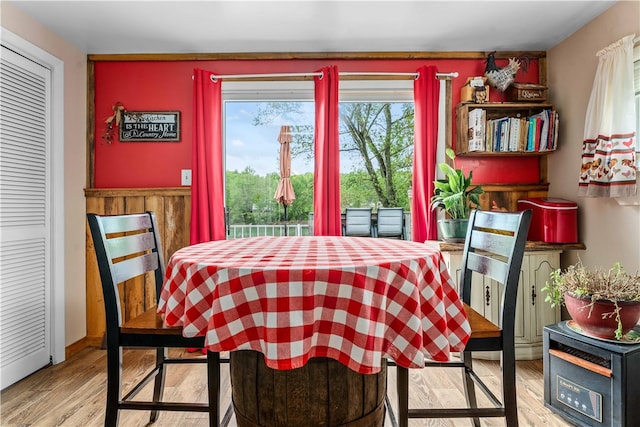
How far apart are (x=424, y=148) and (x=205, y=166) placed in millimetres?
1659

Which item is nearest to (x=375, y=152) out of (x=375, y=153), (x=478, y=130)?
(x=375, y=153)

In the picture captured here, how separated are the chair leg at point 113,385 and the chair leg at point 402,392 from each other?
101 centimetres

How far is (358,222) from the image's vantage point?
129 inches

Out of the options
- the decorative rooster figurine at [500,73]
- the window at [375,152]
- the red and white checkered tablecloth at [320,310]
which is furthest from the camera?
the window at [375,152]

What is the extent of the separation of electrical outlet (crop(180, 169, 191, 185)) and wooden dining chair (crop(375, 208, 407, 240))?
155 cm

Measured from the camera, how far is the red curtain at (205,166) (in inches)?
117

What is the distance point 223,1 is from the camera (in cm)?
235

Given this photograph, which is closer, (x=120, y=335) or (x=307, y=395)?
(x=307, y=395)

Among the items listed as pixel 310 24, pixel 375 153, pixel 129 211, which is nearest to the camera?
pixel 310 24

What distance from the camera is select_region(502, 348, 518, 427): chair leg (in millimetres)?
1378

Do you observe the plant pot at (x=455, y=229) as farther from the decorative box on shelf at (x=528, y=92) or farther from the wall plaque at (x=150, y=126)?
the wall plaque at (x=150, y=126)

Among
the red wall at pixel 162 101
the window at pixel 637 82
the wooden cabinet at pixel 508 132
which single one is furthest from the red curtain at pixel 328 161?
the window at pixel 637 82

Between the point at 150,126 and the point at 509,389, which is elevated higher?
the point at 150,126

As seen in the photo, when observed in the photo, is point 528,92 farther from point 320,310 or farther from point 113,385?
point 113,385
